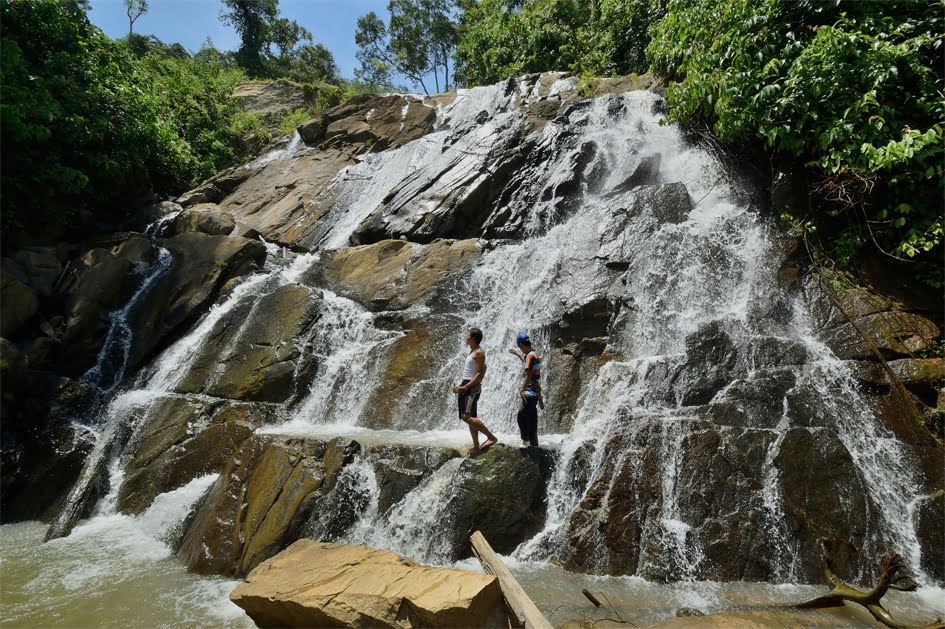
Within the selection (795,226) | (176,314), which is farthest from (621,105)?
(176,314)

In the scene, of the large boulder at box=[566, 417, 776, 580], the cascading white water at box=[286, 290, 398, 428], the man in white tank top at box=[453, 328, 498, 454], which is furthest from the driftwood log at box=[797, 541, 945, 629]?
the cascading white water at box=[286, 290, 398, 428]

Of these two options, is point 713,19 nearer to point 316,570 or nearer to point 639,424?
point 639,424

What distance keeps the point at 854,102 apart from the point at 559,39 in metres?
17.0

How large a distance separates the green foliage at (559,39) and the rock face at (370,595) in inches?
721

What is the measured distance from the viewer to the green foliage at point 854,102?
7520 millimetres

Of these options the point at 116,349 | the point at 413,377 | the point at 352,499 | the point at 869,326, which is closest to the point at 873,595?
the point at 869,326

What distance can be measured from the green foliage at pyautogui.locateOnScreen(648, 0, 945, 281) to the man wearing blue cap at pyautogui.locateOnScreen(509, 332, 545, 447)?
5.81 meters

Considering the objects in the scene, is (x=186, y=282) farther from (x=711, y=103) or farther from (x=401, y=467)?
(x=711, y=103)

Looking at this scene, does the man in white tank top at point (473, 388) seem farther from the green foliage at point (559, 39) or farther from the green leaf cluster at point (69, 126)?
the green foliage at point (559, 39)

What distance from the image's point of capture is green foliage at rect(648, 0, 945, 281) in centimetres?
752

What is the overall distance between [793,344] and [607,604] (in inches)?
197

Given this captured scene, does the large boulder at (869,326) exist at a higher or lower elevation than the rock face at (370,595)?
higher

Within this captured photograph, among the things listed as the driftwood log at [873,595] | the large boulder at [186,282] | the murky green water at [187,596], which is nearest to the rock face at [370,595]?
the murky green water at [187,596]

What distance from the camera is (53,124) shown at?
1193 cm
